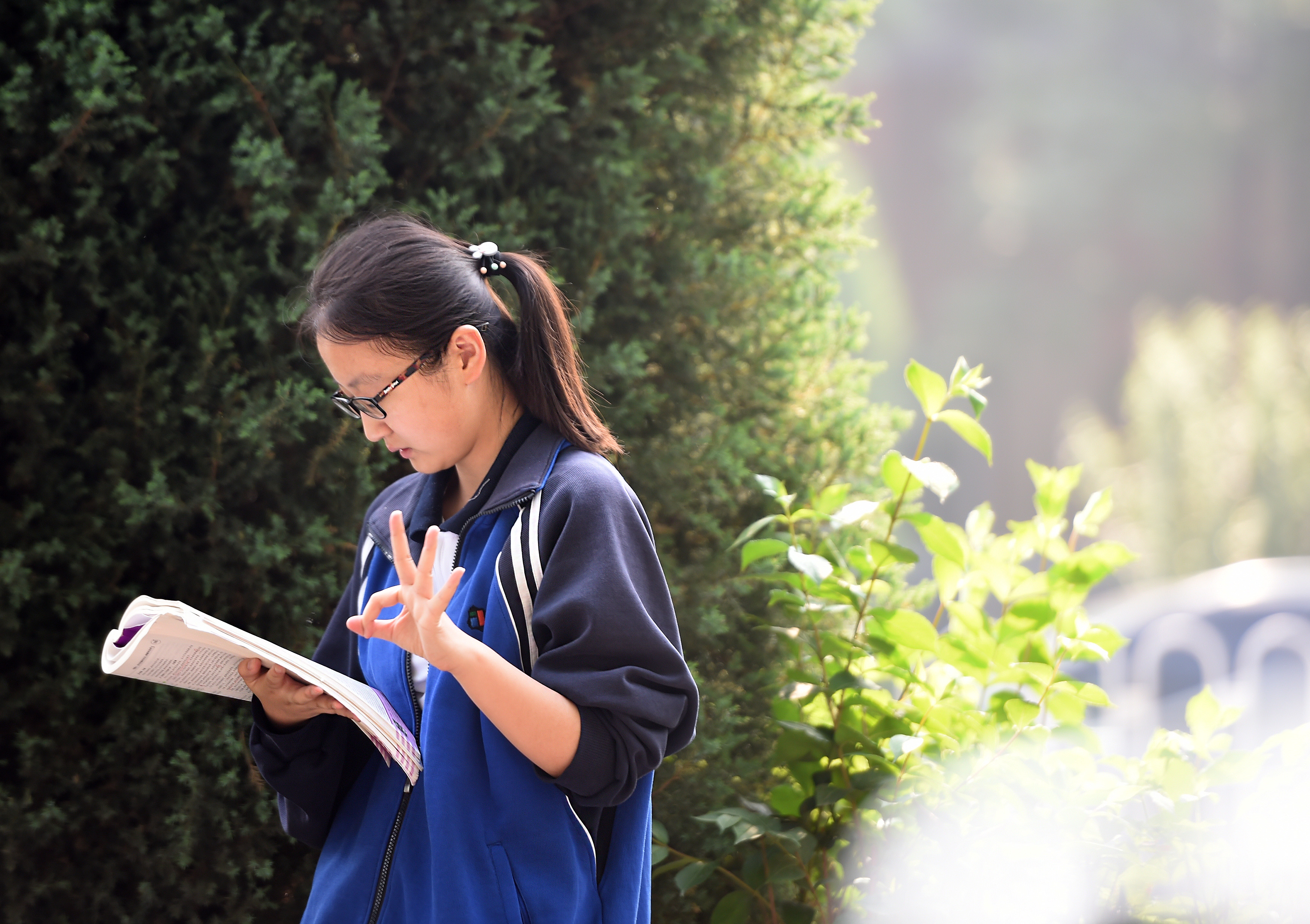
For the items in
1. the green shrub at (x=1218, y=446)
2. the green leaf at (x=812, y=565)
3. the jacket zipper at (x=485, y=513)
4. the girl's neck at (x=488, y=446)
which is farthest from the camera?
the green shrub at (x=1218, y=446)

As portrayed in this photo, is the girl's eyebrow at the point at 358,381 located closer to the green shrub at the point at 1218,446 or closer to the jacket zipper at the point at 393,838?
the jacket zipper at the point at 393,838

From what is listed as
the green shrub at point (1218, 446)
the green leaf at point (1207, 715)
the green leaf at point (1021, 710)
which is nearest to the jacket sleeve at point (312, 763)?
the green leaf at point (1021, 710)

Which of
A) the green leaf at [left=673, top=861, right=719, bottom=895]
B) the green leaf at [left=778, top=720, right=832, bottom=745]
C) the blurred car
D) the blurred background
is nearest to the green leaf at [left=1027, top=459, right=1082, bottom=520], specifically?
the green leaf at [left=778, top=720, right=832, bottom=745]

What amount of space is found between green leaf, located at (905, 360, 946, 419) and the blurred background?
28.6ft

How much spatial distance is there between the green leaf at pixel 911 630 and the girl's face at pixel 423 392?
942mm

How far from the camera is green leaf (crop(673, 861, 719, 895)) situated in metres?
1.81

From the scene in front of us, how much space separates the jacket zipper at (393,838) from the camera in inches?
43.3

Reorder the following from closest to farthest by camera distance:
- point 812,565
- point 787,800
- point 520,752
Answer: point 520,752, point 812,565, point 787,800

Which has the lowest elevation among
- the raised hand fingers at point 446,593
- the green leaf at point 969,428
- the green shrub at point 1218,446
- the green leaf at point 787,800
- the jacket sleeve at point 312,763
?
the jacket sleeve at point 312,763

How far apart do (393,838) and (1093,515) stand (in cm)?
144

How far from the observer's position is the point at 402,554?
0.92m

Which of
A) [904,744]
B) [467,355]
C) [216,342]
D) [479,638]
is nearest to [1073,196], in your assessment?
[904,744]

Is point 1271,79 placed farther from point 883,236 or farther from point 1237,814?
point 1237,814

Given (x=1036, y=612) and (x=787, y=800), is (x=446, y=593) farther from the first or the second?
(x=1036, y=612)
